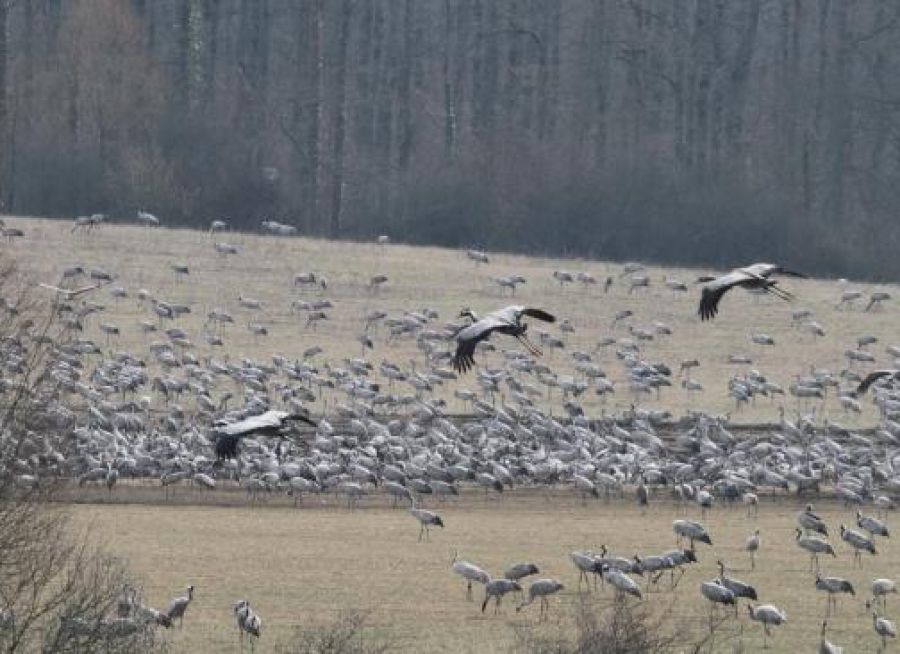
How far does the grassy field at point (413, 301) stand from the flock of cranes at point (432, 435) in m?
0.50

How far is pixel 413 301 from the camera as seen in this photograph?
57406 millimetres

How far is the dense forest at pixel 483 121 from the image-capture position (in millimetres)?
72688

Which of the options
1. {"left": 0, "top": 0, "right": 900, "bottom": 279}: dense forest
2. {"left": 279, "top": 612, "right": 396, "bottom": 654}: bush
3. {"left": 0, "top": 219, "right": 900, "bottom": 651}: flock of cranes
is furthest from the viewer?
{"left": 0, "top": 0, "right": 900, "bottom": 279}: dense forest

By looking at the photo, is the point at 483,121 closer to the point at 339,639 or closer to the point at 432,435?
the point at 432,435

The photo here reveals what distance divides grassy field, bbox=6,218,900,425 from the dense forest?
7604 mm

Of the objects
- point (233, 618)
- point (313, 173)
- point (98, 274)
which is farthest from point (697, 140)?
point (233, 618)

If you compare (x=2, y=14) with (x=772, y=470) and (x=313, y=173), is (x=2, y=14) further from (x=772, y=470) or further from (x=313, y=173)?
(x=772, y=470)

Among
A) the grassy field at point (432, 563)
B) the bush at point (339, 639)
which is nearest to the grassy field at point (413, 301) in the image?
the grassy field at point (432, 563)

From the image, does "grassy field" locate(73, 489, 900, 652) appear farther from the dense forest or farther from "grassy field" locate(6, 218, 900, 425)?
the dense forest

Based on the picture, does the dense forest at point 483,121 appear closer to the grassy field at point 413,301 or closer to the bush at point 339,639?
the grassy field at point 413,301

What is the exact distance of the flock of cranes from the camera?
38.9 meters

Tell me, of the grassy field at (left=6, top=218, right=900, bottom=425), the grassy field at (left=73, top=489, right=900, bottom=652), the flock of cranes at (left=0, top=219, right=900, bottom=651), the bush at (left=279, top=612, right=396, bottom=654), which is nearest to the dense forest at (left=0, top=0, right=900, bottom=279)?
the grassy field at (left=6, top=218, right=900, bottom=425)

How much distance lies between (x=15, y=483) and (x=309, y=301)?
108 ft

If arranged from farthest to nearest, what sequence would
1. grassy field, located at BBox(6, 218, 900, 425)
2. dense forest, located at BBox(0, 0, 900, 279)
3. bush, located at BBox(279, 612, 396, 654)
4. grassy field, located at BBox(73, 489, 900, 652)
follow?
dense forest, located at BBox(0, 0, 900, 279), grassy field, located at BBox(6, 218, 900, 425), grassy field, located at BBox(73, 489, 900, 652), bush, located at BBox(279, 612, 396, 654)
